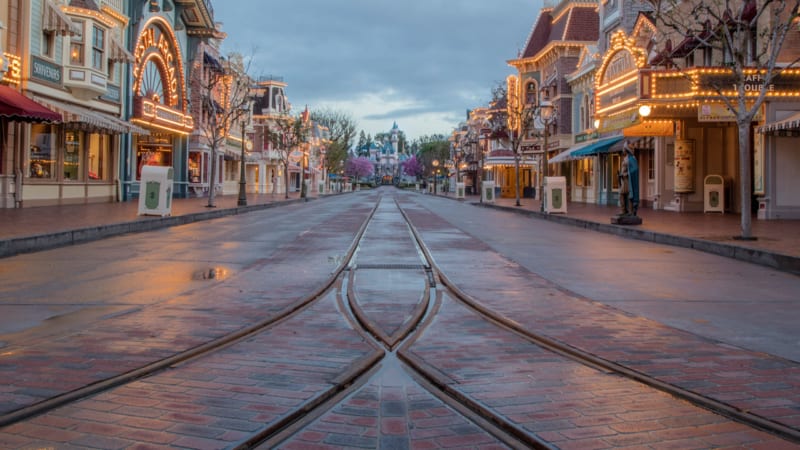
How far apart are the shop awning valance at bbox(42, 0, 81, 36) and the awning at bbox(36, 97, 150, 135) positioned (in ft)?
8.71

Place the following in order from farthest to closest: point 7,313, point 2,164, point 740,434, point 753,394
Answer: point 2,164
point 7,313
point 753,394
point 740,434

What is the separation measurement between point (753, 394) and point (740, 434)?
766mm

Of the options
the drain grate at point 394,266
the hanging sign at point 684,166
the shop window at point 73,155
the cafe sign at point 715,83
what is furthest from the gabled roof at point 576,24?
the drain grate at point 394,266

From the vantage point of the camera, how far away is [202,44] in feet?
149

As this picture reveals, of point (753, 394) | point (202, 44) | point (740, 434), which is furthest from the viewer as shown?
point (202, 44)

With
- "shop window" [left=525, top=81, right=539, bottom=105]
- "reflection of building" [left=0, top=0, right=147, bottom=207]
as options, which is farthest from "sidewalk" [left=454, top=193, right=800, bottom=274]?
"shop window" [left=525, top=81, right=539, bottom=105]

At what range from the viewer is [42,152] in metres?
26.2

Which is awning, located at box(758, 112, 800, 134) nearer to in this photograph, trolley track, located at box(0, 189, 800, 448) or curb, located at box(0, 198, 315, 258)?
trolley track, located at box(0, 189, 800, 448)

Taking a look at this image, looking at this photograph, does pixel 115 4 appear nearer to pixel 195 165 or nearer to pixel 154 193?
pixel 154 193

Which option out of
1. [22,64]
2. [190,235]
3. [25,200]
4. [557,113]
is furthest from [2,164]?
[557,113]

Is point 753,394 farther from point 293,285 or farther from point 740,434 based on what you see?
point 293,285

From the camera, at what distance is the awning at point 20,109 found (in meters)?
20.1

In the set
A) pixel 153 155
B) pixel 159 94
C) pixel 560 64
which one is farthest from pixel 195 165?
pixel 560 64

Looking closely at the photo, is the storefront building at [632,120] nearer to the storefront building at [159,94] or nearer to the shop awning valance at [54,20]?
the shop awning valance at [54,20]
